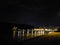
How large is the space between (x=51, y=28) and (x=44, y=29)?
8245 millimetres

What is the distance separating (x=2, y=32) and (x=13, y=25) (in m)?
18.8

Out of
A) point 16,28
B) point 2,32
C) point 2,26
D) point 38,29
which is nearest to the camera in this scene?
point 2,26

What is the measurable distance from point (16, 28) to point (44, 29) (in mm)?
37885

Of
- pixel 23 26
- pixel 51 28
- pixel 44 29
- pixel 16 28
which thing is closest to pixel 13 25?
pixel 16 28

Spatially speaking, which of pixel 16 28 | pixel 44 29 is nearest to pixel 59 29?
pixel 44 29

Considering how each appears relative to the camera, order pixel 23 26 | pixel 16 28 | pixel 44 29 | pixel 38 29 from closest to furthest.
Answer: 1. pixel 16 28
2. pixel 23 26
3. pixel 38 29
4. pixel 44 29

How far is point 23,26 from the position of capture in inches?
3130

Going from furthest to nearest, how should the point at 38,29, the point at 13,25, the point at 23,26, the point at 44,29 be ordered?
the point at 44,29, the point at 38,29, the point at 23,26, the point at 13,25

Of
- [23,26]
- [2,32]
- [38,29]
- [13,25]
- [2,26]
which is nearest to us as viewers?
[2,26]

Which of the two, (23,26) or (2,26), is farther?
(23,26)

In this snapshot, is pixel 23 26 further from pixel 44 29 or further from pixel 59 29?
pixel 59 29

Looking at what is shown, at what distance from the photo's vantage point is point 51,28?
110 m

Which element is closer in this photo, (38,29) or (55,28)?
(38,29)

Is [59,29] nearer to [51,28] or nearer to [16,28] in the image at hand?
[51,28]
